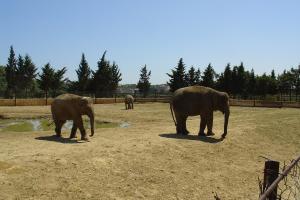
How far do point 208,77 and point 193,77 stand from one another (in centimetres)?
318

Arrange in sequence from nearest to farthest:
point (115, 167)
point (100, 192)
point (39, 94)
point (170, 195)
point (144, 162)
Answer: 1. point (100, 192)
2. point (170, 195)
3. point (115, 167)
4. point (144, 162)
5. point (39, 94)

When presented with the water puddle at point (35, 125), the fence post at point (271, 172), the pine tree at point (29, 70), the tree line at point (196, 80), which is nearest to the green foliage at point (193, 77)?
the tree line at point (196, 80)

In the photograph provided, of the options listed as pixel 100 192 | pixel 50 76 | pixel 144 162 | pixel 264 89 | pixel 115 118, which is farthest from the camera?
pixel 264 89

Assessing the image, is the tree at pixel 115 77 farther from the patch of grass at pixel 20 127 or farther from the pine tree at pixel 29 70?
the patch of grass at pixel 20 127

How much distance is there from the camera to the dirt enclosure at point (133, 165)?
33.7 feet

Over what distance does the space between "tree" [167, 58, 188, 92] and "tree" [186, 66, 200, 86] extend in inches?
40.2

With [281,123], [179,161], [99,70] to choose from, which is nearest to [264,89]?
[99,70]

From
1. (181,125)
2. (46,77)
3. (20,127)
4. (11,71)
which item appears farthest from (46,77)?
(181,125)

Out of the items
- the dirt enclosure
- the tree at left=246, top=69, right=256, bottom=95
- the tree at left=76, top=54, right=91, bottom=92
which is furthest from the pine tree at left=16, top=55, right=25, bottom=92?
the dirt enclosure

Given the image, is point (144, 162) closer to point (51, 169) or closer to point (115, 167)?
point (115, 167)

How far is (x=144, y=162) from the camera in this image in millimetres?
12977

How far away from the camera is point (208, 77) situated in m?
64.1

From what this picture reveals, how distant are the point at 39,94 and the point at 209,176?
1636 inches

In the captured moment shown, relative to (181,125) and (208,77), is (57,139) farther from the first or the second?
(208,77)
